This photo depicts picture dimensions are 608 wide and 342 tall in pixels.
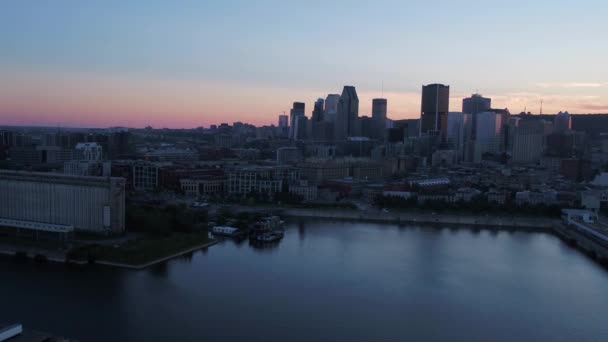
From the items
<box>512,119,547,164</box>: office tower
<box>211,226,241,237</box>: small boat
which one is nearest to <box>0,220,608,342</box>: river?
<box>211,226,241,237</box>: small boat

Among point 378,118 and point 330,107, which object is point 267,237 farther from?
point 330,107

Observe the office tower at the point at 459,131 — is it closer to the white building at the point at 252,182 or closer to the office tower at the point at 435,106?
the office tower at the point at 435,106

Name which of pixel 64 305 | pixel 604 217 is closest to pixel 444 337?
pixel 64 305

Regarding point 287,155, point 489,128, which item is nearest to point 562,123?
point 489,128

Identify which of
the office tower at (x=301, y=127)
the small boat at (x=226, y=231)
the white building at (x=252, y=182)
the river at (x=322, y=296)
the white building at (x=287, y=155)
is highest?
the office tower at (x=301, y=127)

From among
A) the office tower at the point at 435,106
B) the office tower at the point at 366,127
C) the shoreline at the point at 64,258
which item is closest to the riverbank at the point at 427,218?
the shoreline at the point at 64,258

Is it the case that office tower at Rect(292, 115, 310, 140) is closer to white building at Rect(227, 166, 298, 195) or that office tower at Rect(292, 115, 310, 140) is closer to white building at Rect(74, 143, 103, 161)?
white building at Rect(74, 143, 103, 161)
